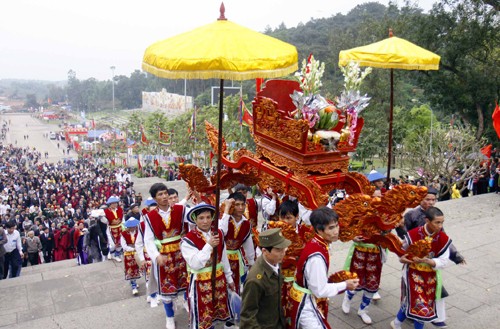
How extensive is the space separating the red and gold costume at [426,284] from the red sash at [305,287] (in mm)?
1333

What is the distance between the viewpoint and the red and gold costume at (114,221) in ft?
27.8

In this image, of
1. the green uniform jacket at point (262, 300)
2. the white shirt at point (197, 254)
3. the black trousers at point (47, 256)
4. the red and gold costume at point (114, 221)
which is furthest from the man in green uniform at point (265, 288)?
the black trousers at point (47, 256)

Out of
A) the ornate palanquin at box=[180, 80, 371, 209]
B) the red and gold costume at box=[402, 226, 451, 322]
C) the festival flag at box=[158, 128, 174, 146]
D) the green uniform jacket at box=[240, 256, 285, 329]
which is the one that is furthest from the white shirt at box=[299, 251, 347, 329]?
the festival flag at box=[158, 128, 174, 146]

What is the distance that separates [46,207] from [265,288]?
18015mm

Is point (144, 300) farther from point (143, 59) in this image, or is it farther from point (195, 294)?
point (143, 59)

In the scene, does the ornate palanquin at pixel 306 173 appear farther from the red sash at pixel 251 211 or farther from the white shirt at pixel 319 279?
the white shirt at pixel 319 279

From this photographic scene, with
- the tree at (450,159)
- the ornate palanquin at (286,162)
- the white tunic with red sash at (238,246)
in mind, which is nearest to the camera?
the ornate palanquin at (286,162)

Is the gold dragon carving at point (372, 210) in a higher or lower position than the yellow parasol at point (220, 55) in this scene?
lower

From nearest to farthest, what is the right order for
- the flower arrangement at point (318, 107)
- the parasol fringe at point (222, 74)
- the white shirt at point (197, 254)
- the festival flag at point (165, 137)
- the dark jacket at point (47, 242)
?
the parasol fringe at point (222, 74) → the white shirt at point (197, 254) → the flower arrangement at point (318, 107) → the dark jacket at point (47, 242) → the festival flag at point (165, 137)

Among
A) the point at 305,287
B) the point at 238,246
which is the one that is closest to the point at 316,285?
the point at 305,287

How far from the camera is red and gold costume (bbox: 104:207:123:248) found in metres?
8.47

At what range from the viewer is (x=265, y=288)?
3461 millimetres

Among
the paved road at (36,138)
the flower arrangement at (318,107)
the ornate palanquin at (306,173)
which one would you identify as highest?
the flower arrangement at (318,107)

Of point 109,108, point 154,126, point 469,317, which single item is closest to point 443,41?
point 469,317
